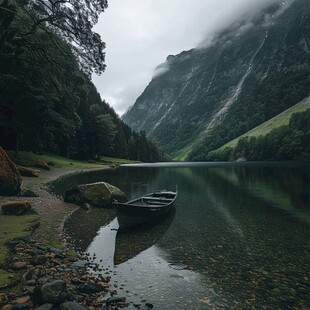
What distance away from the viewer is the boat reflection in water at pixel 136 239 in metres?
13.8

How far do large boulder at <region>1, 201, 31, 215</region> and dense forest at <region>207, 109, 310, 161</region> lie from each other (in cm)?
13233

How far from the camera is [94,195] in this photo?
82.7ft

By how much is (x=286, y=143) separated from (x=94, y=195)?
5304 inches

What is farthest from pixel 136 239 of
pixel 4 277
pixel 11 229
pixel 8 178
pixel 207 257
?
pixel 8 178

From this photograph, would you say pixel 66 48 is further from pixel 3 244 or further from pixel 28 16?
pixel 3 244

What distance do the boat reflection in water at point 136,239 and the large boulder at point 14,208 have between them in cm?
687

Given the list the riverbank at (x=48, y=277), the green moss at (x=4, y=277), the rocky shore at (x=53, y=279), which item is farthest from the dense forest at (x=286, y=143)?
the green moss at (x=4, y=277)

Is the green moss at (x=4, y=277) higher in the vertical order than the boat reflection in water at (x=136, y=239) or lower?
higher

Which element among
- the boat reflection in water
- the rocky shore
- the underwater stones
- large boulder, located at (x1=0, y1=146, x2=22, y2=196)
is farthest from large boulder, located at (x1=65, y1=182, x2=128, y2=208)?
the underwater stones

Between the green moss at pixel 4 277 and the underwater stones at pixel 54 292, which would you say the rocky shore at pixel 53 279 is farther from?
the green moss at pixel 4 277

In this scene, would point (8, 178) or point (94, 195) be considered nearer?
point (8, 178)

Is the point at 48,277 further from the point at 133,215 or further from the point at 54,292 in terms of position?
the point at 133,215

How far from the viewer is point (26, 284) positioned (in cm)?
905

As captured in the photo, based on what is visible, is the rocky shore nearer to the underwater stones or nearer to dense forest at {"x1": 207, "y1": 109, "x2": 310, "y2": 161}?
the underwater stones
